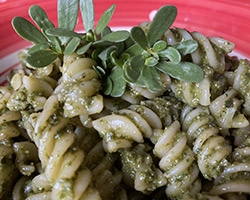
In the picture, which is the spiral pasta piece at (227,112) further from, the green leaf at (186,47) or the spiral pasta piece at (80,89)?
the spiral pasta piece at (80,89)

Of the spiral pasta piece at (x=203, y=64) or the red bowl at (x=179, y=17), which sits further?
the red bowl at (x=179, y=17)

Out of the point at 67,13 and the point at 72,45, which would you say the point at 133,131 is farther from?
Result: the point at 67,13

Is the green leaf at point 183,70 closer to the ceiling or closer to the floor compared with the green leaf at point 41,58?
closer to the floor

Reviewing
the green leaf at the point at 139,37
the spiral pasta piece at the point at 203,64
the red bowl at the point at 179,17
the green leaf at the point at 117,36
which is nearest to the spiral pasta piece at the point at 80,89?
the green leaf at the point at 117,36

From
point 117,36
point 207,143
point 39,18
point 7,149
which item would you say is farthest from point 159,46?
point 7,149

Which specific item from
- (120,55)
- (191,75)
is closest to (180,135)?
(191,75)

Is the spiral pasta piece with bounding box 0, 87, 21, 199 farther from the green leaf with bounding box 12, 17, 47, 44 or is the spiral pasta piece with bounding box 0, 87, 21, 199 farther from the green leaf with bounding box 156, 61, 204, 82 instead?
the green leaf with bounding box 156, 61, 204, 82

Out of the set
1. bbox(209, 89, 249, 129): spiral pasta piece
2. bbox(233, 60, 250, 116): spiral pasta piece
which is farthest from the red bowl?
bbox(209, 89, 249, 129): spiral pasta piece
